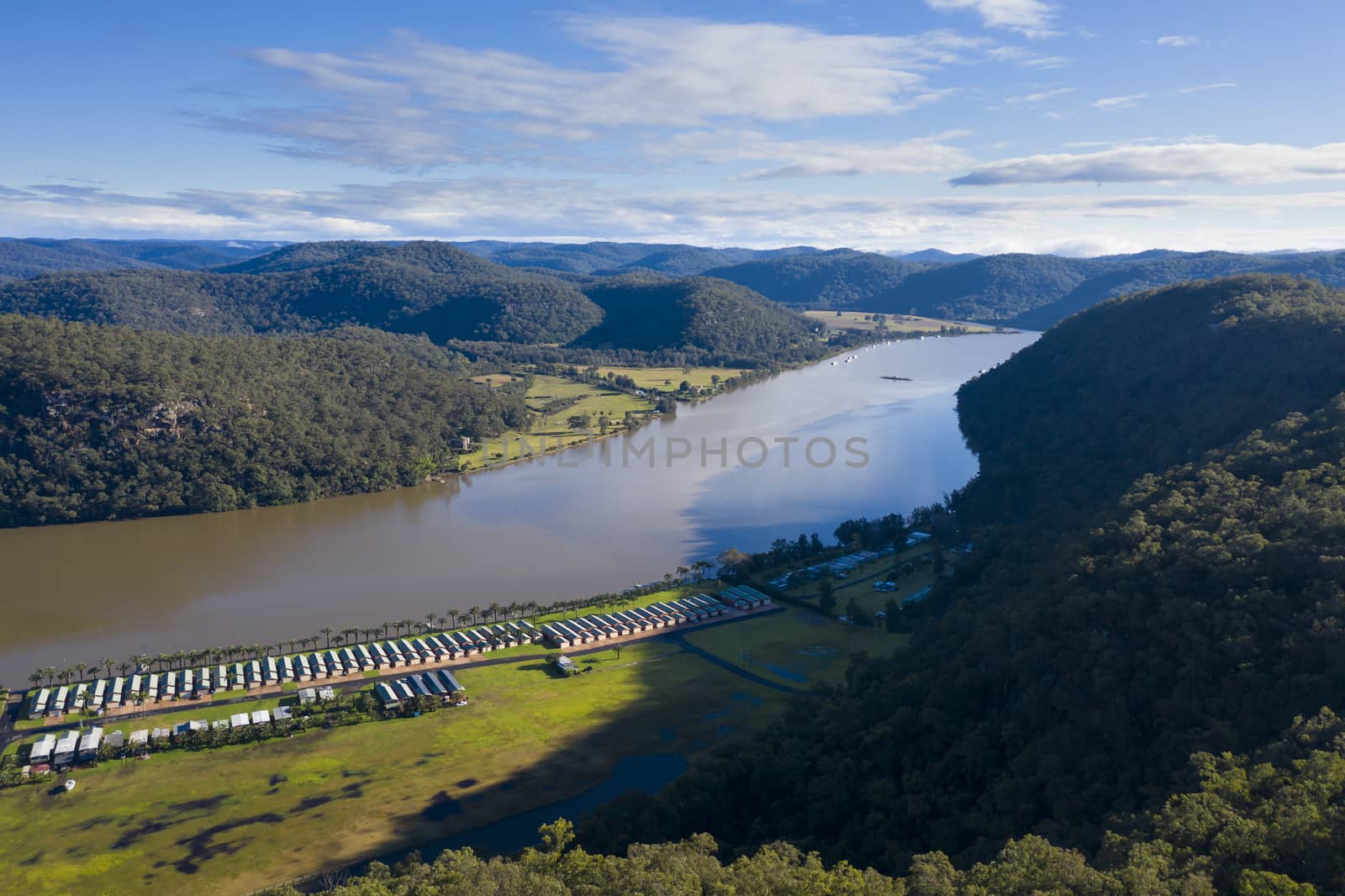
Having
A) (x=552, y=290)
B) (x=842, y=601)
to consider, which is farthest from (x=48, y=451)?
(x=552, y=290)

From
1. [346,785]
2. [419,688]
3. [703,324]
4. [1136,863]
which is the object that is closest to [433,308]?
→ [703,324]

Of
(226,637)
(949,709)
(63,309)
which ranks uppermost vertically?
(63,309)

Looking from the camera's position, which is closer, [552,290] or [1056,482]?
[1056,482]

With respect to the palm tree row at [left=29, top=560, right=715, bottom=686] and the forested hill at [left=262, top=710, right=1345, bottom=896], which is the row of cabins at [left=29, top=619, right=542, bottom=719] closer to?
the palm tree row at [left=29, top=560, right=715, bottom=686]

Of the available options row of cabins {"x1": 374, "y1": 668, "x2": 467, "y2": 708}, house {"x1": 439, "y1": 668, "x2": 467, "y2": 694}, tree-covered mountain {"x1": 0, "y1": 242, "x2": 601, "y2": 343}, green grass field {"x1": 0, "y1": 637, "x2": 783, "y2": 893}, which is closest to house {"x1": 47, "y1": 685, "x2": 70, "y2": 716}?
green grass field {"x1": 0, "y1": 637, "x2": 783, "y2": 893}

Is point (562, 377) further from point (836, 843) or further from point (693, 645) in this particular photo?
point (836, 843)

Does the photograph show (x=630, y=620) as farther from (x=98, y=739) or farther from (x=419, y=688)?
(x=98, y=739)
